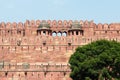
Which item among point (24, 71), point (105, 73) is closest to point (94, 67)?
point (105, 73)

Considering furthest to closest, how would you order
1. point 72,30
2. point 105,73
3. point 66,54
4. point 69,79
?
point 72,30
point 66,54
point 69,79
point 105,73

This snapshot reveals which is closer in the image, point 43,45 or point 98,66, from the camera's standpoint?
point 98,66

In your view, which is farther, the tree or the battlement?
the battlement

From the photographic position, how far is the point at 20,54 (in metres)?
41.9

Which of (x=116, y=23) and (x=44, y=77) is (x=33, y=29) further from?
(x=44, y=77)

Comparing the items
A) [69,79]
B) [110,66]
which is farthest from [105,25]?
[110,66]

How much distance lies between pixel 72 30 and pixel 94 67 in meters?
19.3

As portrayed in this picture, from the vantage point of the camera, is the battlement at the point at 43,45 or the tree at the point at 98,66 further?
the battlement at the point at 43,45

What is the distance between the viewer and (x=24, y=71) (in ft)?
118

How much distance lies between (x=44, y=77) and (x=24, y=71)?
64.5 inches

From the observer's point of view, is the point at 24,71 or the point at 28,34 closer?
the point at 24,71

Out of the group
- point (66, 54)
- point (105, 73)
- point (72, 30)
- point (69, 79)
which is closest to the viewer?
point (105, 73)

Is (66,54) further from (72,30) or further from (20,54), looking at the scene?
(72,30)

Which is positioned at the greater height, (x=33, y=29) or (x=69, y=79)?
(x=33, y=29)
